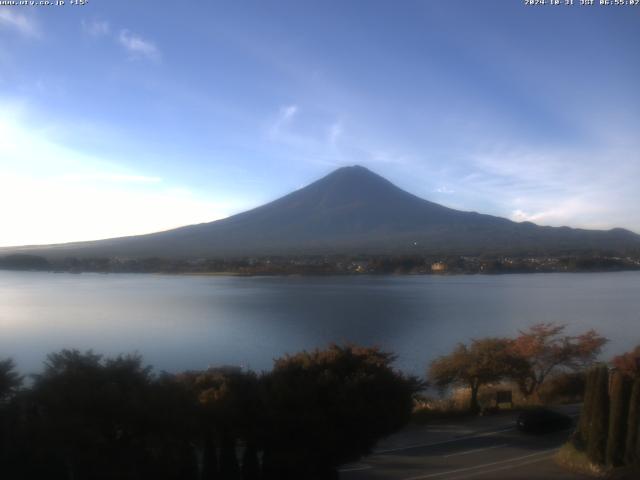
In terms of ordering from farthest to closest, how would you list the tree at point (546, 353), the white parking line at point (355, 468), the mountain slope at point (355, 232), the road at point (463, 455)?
the mountain slope at point (355, 232) → the tree at point (546, 353) → the white parking line at point (355, 468) → the road at point (463, 455)

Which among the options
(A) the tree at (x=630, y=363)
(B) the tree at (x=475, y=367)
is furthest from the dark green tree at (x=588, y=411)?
(B) the tree at (x=475, y=367)

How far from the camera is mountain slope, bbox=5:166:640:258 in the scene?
70.4m

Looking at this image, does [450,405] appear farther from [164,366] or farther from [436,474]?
[164,366]

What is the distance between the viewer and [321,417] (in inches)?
317

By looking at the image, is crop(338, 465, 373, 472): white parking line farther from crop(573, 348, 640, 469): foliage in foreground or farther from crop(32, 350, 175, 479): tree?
crop(32, 350, 175, 479): tree

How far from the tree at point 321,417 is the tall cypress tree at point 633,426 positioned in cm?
302

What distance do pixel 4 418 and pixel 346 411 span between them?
3.85m

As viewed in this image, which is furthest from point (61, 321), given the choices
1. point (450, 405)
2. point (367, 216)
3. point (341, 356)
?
point (367, 216)

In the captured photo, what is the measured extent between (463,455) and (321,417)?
3.37 metres

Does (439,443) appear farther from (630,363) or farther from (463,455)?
(630,363)

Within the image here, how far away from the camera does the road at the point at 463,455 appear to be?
9148 millimetres

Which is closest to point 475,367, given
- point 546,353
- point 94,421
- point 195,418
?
point 546,353

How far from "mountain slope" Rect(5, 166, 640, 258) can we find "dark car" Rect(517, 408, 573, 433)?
51.0 meters

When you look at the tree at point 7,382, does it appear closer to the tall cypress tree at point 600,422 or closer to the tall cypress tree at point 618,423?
the tall cypress tree at point 600,422
